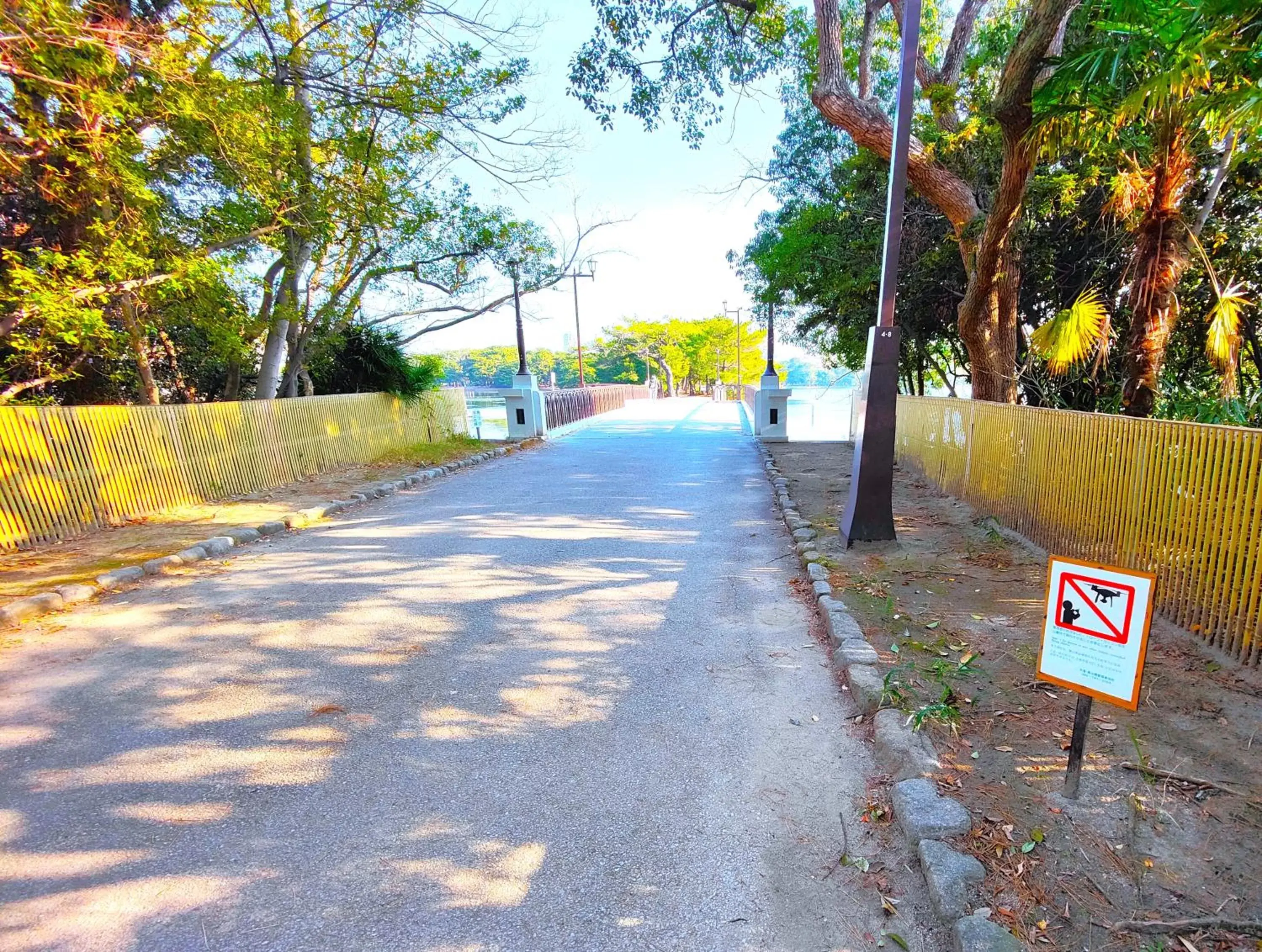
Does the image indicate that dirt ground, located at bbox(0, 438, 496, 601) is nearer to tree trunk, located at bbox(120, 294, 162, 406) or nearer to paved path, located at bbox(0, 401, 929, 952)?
paved path, located at bbox(0, 401, 929, 952)

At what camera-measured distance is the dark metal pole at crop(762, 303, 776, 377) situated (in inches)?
548

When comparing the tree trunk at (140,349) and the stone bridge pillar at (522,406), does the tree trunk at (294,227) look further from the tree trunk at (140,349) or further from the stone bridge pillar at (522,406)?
the stone bridge pillar at (522,406)

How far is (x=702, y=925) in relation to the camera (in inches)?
66.3

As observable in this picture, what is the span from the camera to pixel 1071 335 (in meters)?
5.56

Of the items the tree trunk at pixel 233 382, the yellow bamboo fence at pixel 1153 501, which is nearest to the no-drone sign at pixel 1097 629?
the yellow bamboo fence at pixel 1153 501

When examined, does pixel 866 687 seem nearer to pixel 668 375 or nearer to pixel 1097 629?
pixel 1097 629

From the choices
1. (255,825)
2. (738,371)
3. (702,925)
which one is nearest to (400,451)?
(255,825)

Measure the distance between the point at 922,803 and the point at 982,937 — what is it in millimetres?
508

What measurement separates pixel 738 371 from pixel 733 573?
1353 inches

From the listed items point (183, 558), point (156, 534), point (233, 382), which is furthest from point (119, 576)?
point (233, 382)

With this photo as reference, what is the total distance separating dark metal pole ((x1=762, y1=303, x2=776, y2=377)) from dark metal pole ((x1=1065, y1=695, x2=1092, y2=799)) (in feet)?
41.7

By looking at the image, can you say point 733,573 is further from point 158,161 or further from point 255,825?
point 158,161

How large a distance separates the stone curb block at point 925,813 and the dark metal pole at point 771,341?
12.8 m

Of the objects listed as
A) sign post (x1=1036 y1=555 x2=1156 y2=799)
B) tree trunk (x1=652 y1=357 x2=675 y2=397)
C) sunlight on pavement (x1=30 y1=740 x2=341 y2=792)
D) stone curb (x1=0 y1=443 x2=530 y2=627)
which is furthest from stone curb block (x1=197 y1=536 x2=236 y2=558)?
tree trunk (x1=652 y1=357 x2=675 y2=397)
